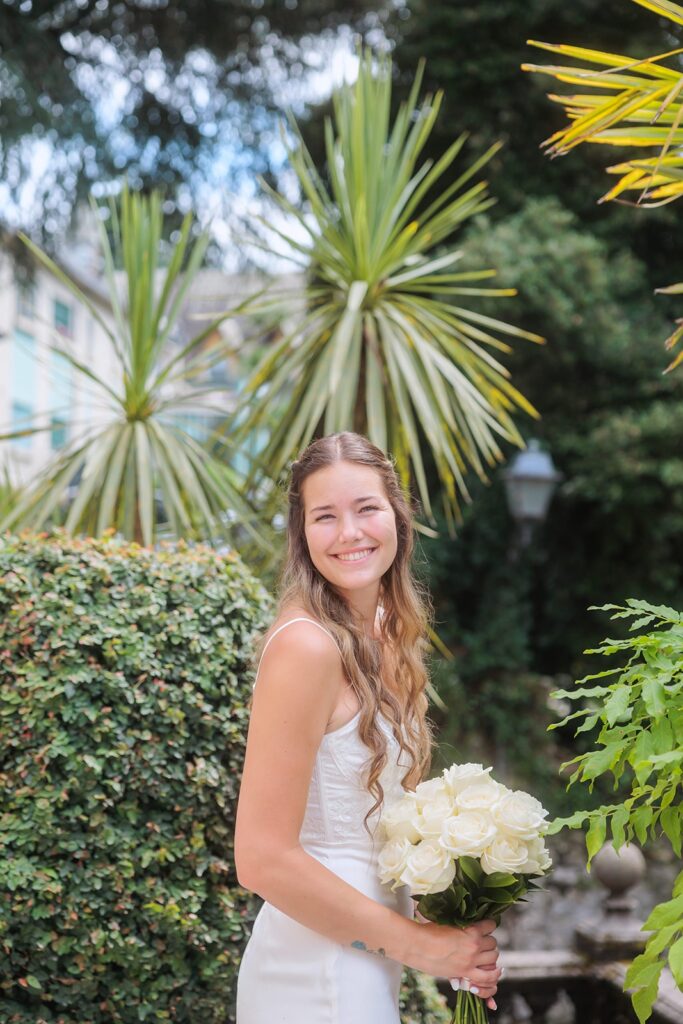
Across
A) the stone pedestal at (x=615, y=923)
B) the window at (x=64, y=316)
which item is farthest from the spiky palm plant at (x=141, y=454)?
the window at (x=64, y=316)

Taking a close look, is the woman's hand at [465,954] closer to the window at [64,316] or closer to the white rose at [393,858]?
the white rose at [393,858]

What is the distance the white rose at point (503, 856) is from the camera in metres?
1.74

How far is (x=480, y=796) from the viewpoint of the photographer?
1.82 m

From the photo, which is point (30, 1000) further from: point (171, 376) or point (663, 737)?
point (171, 376)

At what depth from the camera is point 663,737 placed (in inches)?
68.4

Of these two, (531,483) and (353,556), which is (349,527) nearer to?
(353,556)

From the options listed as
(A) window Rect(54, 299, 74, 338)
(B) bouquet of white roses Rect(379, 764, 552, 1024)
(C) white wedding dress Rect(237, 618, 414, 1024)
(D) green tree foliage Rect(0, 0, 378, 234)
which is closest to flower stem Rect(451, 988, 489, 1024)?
(B) bouquet of white roses Rect(379, 764, 552, 1024)

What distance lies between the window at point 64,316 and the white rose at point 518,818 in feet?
77.0

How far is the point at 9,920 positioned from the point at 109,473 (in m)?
2.53

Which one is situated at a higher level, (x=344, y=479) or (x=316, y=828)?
(x=344, y=479)

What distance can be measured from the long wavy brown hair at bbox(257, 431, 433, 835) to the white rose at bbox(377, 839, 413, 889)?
3.9 inches

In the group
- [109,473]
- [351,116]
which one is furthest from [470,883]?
[351,116]

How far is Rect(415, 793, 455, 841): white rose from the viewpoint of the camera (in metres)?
1.79

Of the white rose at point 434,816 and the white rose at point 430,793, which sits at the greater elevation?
the white rose at point 430,793
